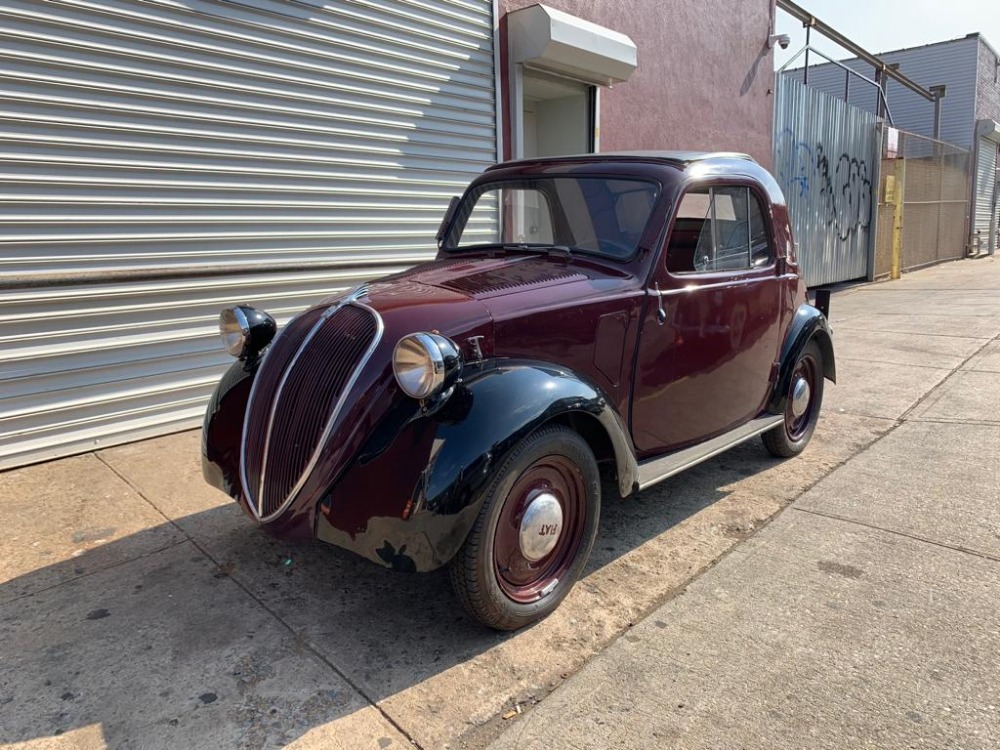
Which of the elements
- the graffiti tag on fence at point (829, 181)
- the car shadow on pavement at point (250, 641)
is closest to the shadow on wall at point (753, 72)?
the graffiti tag on fence at point (829, 181)

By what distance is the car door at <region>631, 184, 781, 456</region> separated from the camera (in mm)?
3236

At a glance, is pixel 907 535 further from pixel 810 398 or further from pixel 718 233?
pixel 718 233

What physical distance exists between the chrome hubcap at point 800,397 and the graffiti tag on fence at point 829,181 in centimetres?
829

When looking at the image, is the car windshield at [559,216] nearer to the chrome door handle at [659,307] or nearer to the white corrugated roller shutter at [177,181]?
the chrome door handle at [659,307]

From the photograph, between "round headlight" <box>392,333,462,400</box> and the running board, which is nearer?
"round headlight" <box>392,333,462,400</box>

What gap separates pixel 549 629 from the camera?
8.69 feet

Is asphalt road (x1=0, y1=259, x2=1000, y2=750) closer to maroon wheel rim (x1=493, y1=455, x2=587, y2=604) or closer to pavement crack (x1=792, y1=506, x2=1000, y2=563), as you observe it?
pavement crack (x1=792, y1=506, x2=1000, y2=563)

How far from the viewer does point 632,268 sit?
3184 millimetres

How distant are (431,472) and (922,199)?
19.8 meters

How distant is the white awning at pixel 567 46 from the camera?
6816 mm

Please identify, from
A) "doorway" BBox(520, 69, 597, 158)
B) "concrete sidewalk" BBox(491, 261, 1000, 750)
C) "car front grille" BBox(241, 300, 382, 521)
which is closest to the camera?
"concrete sidewalk" BBox(491, 261, 1000, 750)

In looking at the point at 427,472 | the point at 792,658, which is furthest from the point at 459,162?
the point at 792,658

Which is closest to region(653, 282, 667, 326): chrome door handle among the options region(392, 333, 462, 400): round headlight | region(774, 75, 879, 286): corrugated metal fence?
region(392, 333, 462, 400): round headlight

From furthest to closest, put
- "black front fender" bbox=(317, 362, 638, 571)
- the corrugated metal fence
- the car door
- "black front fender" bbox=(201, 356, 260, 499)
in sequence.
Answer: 1. the corrugated metal fence
2. the car door
3. "black front fender" bbox=(201, 356, 260, 499)
4. "black front fender" bbox=(317, 362, 638, 571)
